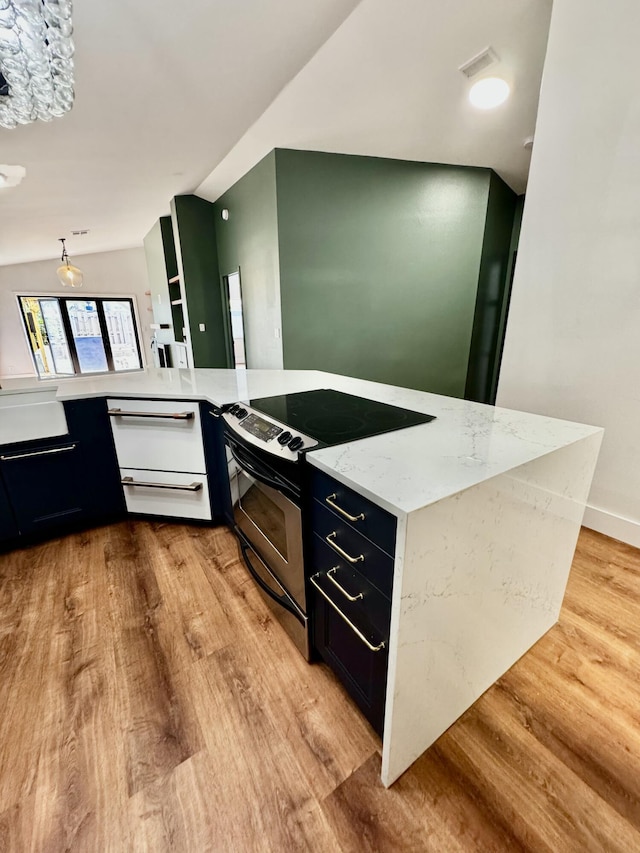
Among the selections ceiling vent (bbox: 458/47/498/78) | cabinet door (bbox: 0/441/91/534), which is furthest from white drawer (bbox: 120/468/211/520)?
ceiling vent (bbox: 458/47/498/78)

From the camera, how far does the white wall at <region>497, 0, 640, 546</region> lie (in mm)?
1676

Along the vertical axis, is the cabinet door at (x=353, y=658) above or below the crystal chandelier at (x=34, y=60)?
below

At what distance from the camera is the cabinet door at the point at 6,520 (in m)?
1.90

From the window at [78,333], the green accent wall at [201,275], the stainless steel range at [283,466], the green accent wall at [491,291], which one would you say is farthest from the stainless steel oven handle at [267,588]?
the window at [78,333]

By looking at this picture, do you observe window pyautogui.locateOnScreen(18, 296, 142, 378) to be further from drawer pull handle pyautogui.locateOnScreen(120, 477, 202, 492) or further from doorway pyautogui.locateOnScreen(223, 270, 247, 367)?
drawer pull handle pyautogui.locateOnScreen(120, 477, 202, 492)

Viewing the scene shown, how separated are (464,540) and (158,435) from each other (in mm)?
1738

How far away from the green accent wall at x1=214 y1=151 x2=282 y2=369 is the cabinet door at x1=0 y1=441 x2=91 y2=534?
2.35 meters

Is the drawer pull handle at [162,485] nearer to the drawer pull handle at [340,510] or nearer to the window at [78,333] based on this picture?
the drawer pull handle at [340,510]

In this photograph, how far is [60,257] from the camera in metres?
7.22

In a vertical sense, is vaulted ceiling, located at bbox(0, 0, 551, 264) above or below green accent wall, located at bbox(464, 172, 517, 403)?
above

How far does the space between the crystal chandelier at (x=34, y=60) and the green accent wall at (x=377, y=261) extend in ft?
6.96

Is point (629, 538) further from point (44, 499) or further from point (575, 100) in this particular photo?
point (44, 499)

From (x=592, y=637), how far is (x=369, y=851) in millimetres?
1168

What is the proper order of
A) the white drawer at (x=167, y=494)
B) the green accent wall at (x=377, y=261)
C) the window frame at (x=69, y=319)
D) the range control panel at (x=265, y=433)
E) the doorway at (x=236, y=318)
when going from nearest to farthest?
the range control panel at (x=265, y=433) < the white drawer at (x=167, y=494) < the green accent wall at (x=377, y=261) < the doorway at (x=236, y=318) < the window frame at (x=69, y=319)
